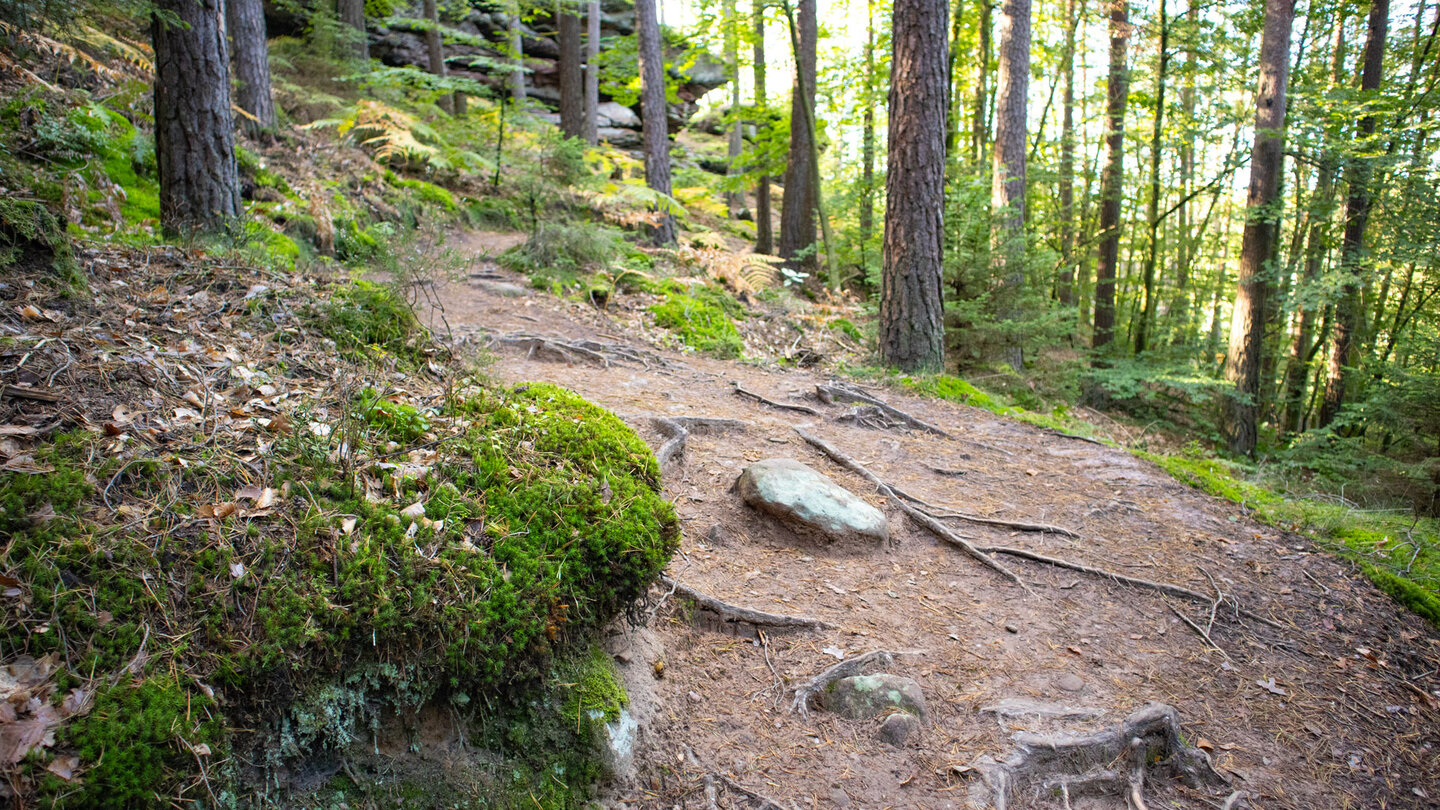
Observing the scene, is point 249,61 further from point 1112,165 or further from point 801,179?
point 1112,165

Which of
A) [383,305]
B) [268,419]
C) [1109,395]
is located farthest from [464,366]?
[1109,395]

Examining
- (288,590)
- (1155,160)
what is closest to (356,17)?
(1155,160)

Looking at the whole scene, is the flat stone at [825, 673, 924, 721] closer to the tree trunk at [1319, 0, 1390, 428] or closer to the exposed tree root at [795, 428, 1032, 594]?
the exposed tree root at [795, 428, 1032, 594]

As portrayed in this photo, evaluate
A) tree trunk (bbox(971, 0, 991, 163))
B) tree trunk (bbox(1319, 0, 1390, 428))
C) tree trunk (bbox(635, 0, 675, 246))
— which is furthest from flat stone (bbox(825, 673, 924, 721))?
tree trunk (bbox(971, 0, 991, 163))

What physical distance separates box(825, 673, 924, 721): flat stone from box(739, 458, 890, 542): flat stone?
1.18 meters

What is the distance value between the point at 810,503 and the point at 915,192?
455 centimetres

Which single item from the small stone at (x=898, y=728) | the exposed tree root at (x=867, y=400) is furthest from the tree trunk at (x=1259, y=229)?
the small stone at (x=898, y=728)

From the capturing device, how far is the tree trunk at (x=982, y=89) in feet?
45.6

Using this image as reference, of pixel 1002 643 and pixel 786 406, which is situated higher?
pixel 786 406

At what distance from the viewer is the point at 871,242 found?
10.6 meters

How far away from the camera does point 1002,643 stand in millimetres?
3732

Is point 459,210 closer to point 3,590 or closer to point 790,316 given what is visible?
point 790,316

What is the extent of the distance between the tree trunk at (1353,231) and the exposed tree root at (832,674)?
11.8 meters

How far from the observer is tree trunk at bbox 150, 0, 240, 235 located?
16.1 feet
